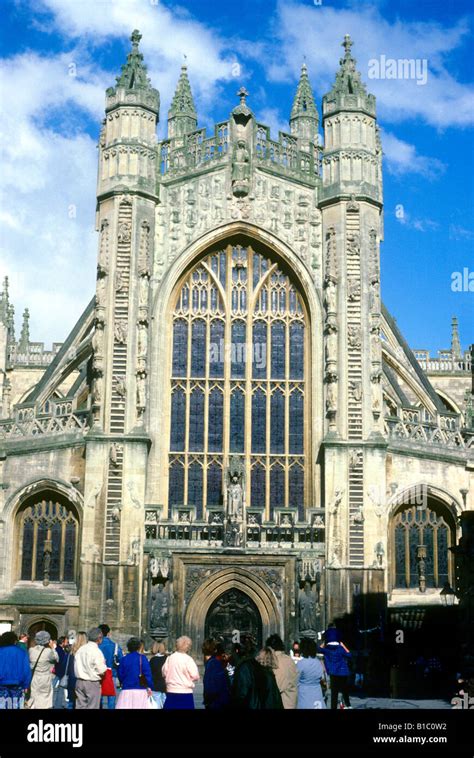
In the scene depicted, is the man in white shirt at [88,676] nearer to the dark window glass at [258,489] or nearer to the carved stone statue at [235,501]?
the carved stone statue at [235,501]

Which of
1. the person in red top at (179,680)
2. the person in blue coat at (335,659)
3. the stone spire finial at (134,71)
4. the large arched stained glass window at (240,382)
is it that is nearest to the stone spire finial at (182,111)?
the stone spire finial at (134,71)

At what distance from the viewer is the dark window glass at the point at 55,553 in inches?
1145

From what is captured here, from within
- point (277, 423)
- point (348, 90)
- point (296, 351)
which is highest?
point (348, 90)

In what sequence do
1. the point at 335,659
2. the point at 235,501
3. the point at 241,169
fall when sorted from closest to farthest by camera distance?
the point at 335,659 < the point at 235,501 < the point at 241,169

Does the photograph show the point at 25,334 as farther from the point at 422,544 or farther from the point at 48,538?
the point at 422,544

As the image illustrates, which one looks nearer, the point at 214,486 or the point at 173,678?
the point at 173,678

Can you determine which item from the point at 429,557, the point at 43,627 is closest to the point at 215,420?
the point at 429,557

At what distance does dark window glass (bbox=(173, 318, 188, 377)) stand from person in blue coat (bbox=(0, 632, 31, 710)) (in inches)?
736

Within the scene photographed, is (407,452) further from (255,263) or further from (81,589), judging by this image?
(81,589)

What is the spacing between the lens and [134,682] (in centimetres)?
1170

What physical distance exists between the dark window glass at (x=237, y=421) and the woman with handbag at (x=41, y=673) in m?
17.2

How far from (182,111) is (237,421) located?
24.9m

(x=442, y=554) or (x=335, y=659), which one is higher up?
(x=442, y=554)

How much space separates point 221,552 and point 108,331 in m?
6.91
